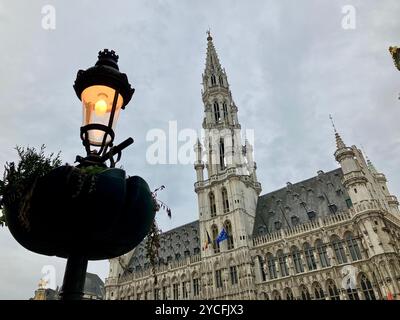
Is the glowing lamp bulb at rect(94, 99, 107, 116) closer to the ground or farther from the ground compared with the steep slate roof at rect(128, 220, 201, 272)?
closer to the ground

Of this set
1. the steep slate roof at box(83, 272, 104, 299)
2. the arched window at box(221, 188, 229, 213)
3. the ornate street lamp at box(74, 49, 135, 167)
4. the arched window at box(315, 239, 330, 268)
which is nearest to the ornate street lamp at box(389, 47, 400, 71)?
the arched window at box(315, 239, 330, 268)

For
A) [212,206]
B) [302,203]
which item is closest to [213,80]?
[212,206]

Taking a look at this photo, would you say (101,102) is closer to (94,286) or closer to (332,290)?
(332,290)

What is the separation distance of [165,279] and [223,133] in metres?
25.9

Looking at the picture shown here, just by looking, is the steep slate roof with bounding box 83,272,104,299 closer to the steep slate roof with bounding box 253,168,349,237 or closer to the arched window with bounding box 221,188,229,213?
the arched window with bounding box 221,188,229,213

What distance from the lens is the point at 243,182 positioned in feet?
156

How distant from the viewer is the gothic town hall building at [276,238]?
33.2m

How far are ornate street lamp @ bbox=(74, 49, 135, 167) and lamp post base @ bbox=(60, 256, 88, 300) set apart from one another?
109 centimetres

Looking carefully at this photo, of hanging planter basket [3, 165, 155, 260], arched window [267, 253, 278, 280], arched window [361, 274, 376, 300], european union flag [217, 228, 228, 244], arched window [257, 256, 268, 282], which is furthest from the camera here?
european union flag [217, 228, 228, 244]

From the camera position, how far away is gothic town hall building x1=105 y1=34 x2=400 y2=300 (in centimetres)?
3319

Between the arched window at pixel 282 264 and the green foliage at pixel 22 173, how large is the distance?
38491mm

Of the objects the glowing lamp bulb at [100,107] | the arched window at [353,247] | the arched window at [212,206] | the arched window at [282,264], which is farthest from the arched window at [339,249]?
the glowing lamp bulb at [100,107]

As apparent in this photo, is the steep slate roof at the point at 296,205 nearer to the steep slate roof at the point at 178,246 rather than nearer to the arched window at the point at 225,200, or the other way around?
the steep slate roof at the point at 178,246
